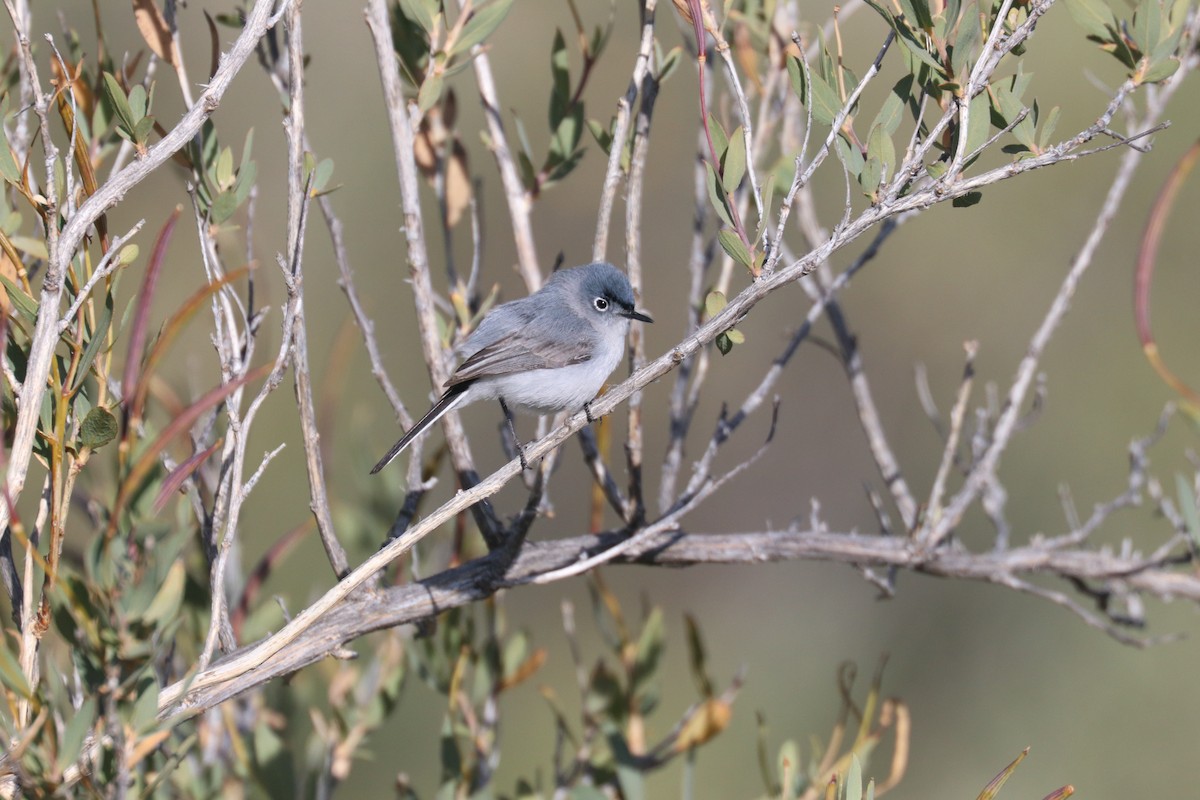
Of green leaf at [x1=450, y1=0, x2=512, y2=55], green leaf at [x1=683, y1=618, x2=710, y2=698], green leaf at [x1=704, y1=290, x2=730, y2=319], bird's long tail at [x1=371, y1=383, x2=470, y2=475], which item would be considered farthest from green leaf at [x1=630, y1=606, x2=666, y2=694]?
green leaf at [x1=450, y1=0, x2=512, y2=55]

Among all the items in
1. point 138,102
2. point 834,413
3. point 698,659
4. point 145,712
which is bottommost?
point 834,413

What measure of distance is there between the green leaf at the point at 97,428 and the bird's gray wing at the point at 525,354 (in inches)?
47.0

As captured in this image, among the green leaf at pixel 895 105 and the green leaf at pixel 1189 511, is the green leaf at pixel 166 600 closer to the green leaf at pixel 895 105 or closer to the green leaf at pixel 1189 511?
the green leaf at pixel 895 105

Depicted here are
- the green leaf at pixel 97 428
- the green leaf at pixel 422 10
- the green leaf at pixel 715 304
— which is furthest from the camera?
the green leaf at pixel 422 10

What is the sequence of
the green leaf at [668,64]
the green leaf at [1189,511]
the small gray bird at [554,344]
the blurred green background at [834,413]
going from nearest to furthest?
1. the green leaf at [1189,511]
2. the green leaf at [668,64]
3. the small gray bird at [554,344]
4. the blurred green background at [834,413]

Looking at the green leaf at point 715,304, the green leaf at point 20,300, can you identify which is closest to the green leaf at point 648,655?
the green leaf at point 715,304

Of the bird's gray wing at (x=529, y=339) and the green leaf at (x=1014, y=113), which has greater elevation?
the green leaf at (x=1014, y=113)

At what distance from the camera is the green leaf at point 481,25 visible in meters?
1.92

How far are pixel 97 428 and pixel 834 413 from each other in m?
4.52

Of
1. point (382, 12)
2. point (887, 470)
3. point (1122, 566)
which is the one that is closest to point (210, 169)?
point (382, 12)

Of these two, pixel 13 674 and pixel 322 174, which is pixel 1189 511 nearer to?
pixel 322 174

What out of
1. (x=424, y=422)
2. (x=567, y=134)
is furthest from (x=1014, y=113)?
(x=424, y=422)

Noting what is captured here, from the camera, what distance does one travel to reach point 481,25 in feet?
6.33

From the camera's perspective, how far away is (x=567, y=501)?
18.1 ft
